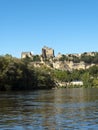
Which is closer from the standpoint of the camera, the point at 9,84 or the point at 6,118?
the point at 6,118

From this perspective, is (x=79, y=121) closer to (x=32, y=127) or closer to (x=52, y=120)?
(x=52, y=120)

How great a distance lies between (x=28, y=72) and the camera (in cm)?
14100

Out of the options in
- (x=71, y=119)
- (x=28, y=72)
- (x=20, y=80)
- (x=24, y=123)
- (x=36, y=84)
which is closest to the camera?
(x=24, y=123)

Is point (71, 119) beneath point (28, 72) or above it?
beneath

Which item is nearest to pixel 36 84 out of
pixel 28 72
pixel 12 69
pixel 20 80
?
pixel 28 72

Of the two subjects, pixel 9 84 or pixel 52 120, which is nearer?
pixel 52 120

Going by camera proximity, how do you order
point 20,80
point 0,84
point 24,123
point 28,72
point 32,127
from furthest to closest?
point 28,72
point 20,80
point 0,84
point 24,123
point 32,127

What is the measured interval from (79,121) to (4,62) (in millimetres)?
89029

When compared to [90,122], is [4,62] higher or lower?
higher

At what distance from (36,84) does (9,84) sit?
117 feet

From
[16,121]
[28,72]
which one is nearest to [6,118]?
[16,121]

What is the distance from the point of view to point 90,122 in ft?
105

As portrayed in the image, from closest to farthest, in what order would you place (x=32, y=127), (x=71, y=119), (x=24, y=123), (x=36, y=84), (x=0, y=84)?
(x=32, y=127), (x=24, y=123), (x=71, y=119), (x=0, y=84), (x=36, y=84)

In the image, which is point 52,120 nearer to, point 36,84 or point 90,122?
point 90,122
